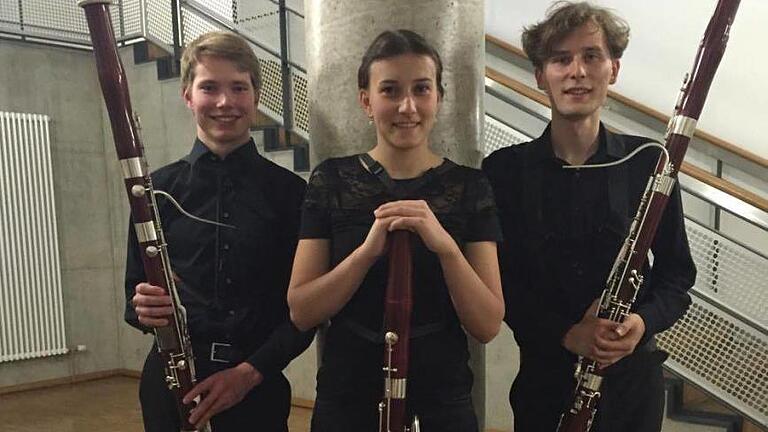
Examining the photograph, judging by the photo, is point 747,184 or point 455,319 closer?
point 455,319

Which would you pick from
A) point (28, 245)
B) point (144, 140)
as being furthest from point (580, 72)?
point (28, 245)

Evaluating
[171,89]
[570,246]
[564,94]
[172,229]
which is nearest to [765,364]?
[570,246]

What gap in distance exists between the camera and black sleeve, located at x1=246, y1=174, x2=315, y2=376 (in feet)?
5.25

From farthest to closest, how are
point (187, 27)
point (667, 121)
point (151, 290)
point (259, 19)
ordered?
point (259, 19) → point (187, 27) → point (667, 121) → point (151, 290)

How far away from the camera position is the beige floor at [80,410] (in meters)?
4.28

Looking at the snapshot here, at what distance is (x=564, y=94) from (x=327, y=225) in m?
0.65

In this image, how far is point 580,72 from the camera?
1546mm

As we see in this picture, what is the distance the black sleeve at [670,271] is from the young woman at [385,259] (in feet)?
1.48

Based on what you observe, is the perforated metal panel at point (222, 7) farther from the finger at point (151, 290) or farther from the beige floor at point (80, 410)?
the finger at point (151, 290)

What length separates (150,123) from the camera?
5371 mm

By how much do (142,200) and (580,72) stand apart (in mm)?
1052

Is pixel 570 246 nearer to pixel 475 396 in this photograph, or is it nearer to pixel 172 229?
pixel 475 396

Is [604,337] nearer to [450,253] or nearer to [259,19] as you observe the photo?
[450,253]

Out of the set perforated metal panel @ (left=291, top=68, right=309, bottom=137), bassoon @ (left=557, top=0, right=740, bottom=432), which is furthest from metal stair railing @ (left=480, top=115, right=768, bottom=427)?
perforated metal panel @ (left=291, top=68, right=309, bottom=137)
